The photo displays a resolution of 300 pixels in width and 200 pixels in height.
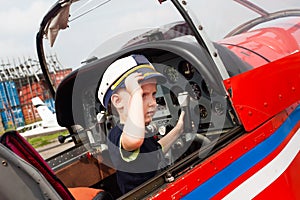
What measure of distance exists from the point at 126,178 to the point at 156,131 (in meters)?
0.41

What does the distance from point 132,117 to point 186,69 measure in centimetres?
67

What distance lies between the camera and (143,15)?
62.4 inches

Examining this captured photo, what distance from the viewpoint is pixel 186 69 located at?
1.73 m

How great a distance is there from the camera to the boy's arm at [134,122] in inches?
46.2

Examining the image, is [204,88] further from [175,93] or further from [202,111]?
[175,93]

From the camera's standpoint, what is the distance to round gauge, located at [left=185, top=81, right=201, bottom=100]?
165 centimetres

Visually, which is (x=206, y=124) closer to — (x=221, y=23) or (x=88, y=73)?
(x=221, y=23)

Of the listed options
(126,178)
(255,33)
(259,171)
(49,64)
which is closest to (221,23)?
(255,33)

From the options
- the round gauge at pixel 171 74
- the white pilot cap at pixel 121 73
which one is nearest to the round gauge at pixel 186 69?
the round gauge at pixel 171 74

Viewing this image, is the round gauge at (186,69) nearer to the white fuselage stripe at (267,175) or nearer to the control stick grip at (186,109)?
the control stick grip at (186,109)

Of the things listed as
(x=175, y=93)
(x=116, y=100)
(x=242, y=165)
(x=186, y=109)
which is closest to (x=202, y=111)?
(x=186, y=109)

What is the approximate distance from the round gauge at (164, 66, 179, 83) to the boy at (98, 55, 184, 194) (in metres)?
0.43

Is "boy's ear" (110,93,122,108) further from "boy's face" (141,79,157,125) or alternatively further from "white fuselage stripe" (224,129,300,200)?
"white fuselage stripe" (224,129,300,200)

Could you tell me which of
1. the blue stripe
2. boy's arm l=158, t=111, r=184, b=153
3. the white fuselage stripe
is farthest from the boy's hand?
the white fuselage stripe
